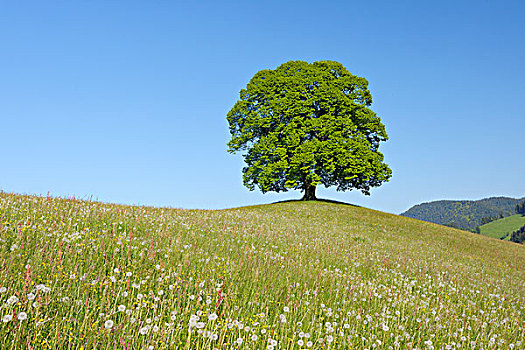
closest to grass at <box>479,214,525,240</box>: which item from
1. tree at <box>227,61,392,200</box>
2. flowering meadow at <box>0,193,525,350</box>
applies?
tree at <box>227,61,392,200</box>

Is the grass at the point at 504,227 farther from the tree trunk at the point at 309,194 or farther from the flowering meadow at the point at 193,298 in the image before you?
the flowering meadow at the point at 193,298

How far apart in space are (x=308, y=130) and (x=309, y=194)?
719cm

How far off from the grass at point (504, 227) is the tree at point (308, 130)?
176883mm

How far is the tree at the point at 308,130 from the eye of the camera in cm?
3331

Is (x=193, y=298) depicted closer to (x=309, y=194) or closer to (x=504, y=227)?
(x=309, y=194)

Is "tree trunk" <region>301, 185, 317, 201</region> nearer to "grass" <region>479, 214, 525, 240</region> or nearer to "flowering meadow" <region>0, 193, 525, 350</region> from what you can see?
"flowering meadow" <region>0, 193, 525, 350</region>

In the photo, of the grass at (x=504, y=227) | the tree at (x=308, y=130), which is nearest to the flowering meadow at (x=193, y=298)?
the tree at (x=308, y=130)

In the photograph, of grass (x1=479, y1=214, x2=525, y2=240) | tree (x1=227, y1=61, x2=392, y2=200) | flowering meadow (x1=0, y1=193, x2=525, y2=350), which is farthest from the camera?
grass (x1=479, y1=214, x2=525, y2=240)

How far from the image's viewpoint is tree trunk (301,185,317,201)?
119 feet

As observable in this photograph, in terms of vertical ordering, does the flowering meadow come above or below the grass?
below

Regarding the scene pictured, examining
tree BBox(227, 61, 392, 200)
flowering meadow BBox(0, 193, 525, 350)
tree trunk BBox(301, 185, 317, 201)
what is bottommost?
flowering meadow BBox(0, 193, 525, 350)

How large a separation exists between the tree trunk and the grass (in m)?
178

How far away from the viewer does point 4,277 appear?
3.70 metres

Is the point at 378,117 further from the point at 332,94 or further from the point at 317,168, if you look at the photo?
the point at 317,168
